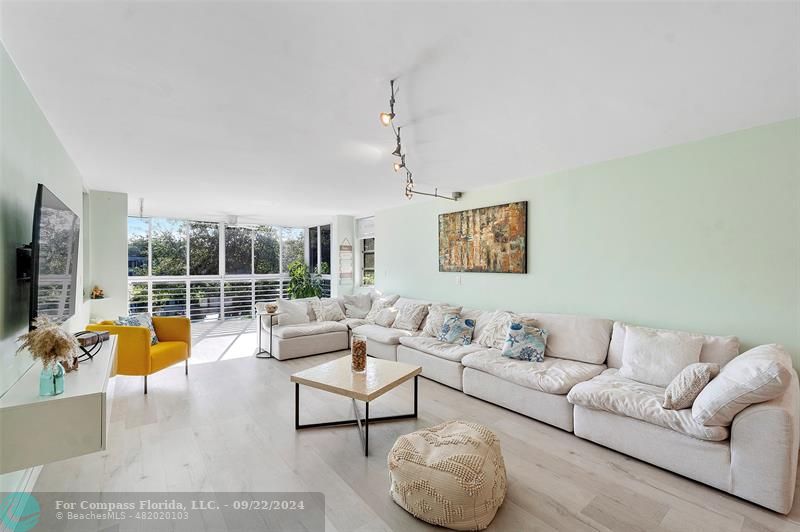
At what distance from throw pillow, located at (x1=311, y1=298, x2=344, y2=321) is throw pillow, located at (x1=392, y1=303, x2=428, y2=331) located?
3.56ft

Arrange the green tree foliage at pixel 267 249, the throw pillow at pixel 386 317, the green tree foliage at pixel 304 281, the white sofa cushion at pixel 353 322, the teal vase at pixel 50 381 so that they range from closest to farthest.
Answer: the teal vase at pixel 50 381 < the throw pillow at pixel 386 317 < the white sofa cushion at pixel 353 322 < the green tree foliage at pixel 304 281 < the green tree foliage at pixel 267 249

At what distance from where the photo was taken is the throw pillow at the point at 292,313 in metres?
5.12

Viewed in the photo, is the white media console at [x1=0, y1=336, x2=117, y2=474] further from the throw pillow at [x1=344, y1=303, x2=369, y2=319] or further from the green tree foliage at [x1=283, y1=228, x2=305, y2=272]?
the green tree foliage at [x1=283, y1=228, x2=305, y2=272]

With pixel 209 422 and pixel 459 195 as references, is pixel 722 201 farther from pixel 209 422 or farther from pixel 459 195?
pixel 209 422

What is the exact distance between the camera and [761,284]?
8.46ft

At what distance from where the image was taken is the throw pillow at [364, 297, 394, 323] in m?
5.66

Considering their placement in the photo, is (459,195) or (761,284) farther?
(459,195)

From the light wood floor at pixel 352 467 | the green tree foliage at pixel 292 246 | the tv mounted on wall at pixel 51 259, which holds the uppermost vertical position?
the green tree foliage at pixel 292 246

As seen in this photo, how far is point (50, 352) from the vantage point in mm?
1651

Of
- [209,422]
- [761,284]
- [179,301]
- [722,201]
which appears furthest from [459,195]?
[179,301]

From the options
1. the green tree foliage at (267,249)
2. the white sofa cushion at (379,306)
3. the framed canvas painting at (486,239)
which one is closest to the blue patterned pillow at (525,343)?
the framed canvas painting at (486,239)

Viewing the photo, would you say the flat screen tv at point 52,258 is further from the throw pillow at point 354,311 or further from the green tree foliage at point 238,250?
the green tree foliage at point 238,250

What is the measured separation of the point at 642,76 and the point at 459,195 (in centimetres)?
296

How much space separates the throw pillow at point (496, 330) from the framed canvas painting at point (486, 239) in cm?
58
